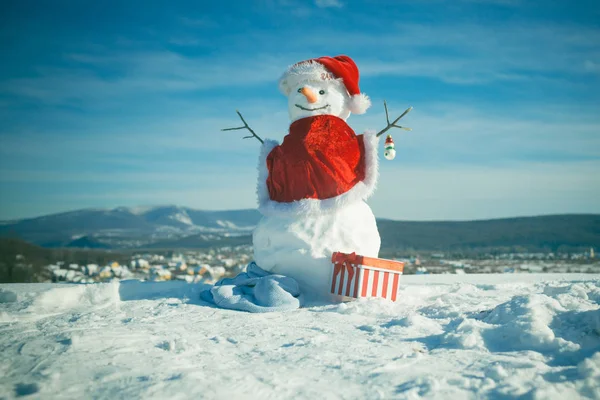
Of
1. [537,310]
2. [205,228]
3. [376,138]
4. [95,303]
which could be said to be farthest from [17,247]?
[205,228]

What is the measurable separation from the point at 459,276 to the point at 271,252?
323 centimetres

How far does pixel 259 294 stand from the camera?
4074 millimetres

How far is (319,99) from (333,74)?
32 centimetres

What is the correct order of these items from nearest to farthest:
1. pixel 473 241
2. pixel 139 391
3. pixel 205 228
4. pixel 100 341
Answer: pixel 139 391 < pixel 100 341 < pixel 473 241 < pixel 205 228

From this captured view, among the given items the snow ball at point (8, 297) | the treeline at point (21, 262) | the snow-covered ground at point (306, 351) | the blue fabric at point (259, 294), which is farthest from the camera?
the treeline at point (21, 262)

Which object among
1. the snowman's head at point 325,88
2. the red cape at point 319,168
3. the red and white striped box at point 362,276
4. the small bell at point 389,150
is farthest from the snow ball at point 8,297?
the small bell at point 389,150

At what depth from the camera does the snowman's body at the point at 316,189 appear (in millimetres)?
4332

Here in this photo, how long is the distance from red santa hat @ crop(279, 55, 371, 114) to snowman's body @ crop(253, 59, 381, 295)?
2 cm

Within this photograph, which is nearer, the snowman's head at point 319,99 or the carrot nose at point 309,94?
the carrot nose at point 309,94

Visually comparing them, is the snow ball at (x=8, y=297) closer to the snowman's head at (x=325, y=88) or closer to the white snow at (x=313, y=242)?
the white snow at (x=313, y=242)

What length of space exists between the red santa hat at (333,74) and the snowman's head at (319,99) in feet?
0.17

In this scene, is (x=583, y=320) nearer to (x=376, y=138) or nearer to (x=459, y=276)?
(x=376, y=138)

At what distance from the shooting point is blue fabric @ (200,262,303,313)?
12.9ft

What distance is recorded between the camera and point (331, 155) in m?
4.52
